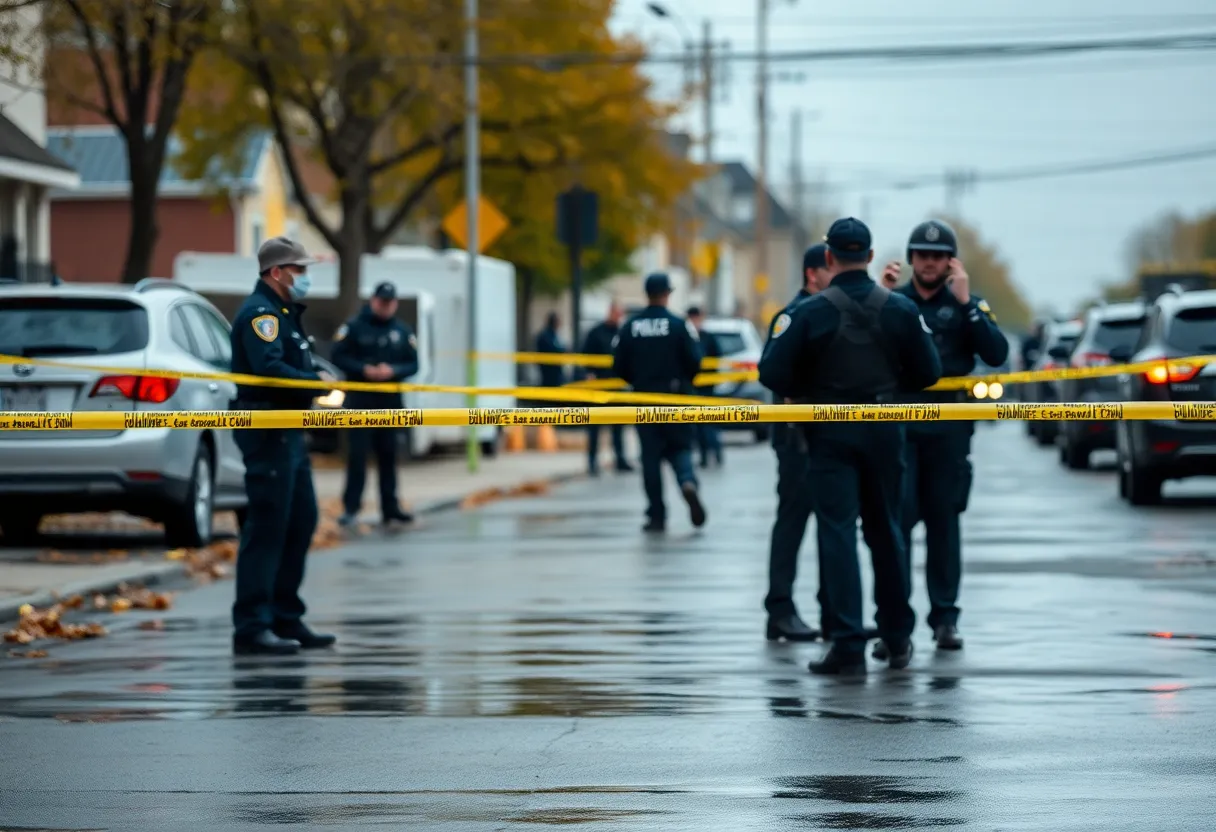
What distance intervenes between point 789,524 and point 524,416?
178 cm

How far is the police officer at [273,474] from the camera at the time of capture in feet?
37.7

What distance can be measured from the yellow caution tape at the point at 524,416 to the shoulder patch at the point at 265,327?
1.31 feet

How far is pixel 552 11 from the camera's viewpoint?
36531 mm

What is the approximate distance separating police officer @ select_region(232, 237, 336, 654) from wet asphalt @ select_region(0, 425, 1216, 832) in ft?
0.84

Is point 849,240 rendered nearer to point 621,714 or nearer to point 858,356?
point 858,356

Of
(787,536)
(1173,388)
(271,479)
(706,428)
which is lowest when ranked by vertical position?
(706,428)

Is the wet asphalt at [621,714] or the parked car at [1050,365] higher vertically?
the parked car at [1050,365]

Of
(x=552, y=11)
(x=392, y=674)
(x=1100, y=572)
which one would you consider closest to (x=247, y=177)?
(x=552, y=11)

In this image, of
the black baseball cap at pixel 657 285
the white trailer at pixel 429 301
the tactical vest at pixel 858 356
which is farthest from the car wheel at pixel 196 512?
the white trailer at pixel 429 301

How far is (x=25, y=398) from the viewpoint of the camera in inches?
610

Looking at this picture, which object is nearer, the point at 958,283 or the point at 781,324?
the point at 781,324

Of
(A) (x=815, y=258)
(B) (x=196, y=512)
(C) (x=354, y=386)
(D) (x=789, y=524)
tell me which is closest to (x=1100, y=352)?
(B) (x=196, y=512)

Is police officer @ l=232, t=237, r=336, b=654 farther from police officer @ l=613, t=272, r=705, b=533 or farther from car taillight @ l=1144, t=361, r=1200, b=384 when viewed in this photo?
car taillight @ l=1144, t=361, r=1200, b=384

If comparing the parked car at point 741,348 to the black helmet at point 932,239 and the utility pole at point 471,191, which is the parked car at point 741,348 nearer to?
the utility pole at point 471,191
